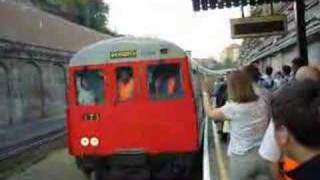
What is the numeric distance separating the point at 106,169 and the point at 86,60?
5.75 feet

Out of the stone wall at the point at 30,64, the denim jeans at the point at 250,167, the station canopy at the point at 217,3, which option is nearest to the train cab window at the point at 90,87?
the station canopy at the point at 217,3

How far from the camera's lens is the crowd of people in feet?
7.06

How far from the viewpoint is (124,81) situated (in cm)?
1127

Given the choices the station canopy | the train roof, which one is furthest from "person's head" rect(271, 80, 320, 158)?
the station canopy

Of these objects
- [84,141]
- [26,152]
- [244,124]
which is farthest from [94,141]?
[26,152]

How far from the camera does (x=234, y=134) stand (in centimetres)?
547

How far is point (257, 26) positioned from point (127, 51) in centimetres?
313

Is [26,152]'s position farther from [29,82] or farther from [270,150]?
[270,150]

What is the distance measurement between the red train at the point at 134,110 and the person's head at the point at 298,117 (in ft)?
28.1

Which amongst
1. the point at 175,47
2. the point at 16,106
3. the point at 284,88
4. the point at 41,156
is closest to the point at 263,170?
the point at 284,88

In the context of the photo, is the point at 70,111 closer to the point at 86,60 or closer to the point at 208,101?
the point at 86,60

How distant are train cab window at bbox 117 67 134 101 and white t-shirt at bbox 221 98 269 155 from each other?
5848mm

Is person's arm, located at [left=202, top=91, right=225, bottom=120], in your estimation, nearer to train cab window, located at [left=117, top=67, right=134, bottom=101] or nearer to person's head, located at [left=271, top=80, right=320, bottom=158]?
person's head, located at [left=271, top=80, right=320, bottom=158]

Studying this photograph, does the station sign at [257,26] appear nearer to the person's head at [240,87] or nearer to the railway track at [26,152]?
the railway track at [26,152]
